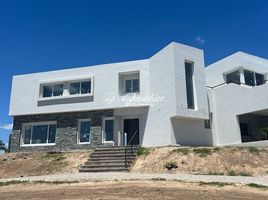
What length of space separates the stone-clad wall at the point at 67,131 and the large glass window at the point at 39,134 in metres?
0.48

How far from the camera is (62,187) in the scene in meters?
11.0

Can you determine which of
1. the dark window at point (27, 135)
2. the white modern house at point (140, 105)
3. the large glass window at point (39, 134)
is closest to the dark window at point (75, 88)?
the white modern house at point (140, 105)

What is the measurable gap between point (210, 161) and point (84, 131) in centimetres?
1145

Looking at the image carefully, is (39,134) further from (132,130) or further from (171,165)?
(171,165)

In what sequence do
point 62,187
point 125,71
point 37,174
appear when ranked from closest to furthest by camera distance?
point 62,187
point 37,174
point 125,71

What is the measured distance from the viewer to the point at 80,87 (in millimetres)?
24047

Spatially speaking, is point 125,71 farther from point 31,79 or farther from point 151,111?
point 31,79

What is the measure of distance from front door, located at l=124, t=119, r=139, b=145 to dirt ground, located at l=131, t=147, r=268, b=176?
5.67 m

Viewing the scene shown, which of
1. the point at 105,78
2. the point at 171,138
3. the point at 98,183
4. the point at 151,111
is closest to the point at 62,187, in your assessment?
the point at 98,183

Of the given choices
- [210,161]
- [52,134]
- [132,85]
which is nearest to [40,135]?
[52,134]

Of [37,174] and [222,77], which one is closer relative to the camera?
[37,174]

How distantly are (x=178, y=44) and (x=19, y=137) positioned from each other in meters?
14.9

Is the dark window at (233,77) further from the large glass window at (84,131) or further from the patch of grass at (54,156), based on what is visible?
the patch of grass at (54,156)

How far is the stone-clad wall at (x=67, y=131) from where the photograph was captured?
22.4 metres
